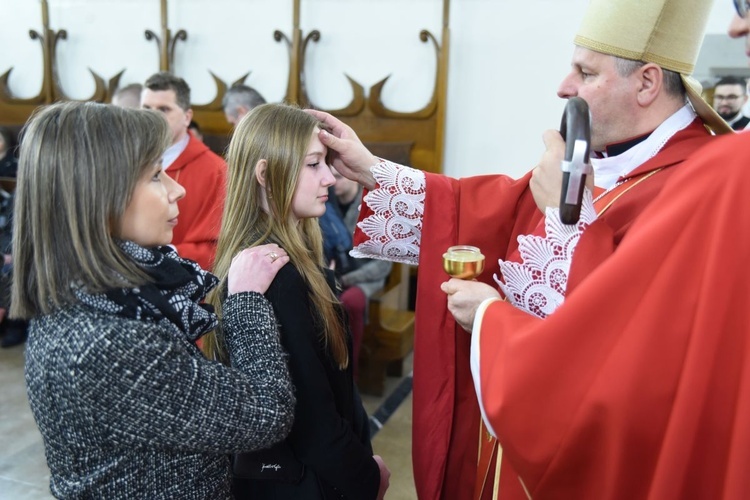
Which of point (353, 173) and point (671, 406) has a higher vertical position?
point (353, 173)

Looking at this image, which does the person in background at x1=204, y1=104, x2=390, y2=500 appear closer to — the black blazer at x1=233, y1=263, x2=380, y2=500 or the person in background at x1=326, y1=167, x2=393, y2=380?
the black blazer at x1=233, y1=263, x2=380, y2=500

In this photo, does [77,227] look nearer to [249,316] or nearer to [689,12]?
[249,316]

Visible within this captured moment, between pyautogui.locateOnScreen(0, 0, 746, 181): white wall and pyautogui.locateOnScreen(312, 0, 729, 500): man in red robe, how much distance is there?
2777mm

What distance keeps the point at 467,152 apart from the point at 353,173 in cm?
288

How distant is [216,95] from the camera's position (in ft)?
16.8

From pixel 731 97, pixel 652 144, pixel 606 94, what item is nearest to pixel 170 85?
pixel 606 94

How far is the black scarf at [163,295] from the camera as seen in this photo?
3.49 feet

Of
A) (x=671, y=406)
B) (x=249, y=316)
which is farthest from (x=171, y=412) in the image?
(x=671, y=406)

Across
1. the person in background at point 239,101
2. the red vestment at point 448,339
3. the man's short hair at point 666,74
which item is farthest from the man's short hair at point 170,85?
the man's short hair at point 666,74

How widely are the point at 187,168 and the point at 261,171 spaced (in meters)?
1.86

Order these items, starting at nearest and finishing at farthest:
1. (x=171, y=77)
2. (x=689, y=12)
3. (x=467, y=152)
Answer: (x=689, y=12) → (x=171, y=77) → (x=467, y=152)

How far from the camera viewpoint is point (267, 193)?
5.24 feet

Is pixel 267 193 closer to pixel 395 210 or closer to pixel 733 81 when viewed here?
pixel 395 210

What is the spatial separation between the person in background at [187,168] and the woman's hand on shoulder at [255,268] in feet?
5.63
